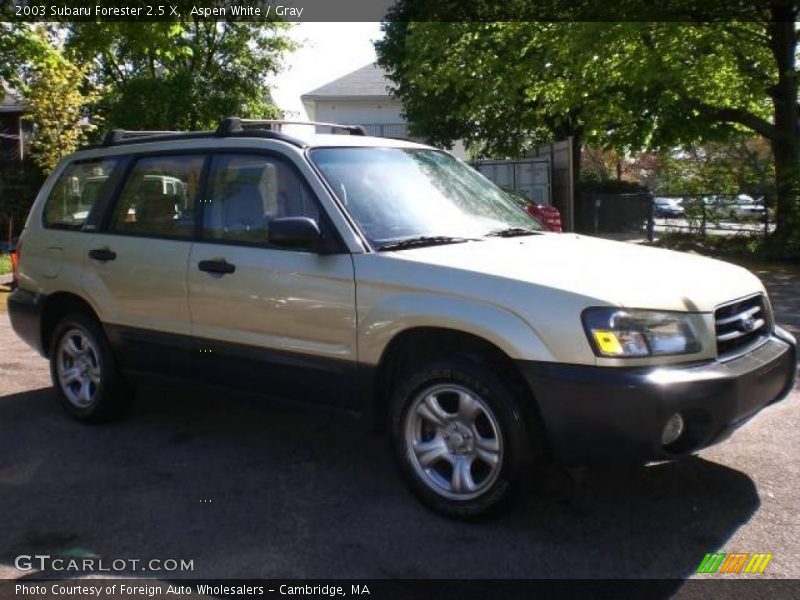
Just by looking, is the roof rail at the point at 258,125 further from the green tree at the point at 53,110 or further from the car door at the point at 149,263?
the green tree at the point at 53,110

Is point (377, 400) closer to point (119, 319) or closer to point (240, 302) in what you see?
point (240, 302)

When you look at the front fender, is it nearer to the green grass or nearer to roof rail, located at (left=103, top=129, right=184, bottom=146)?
roof rail, located at (left=103, top=129, right=184, bottom=146)

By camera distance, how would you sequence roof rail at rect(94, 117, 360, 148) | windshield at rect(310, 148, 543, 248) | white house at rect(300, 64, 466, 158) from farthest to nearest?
white house at rect(300, 64, 466, 158) < roof rail at rect(94, 117, 360, 148) < windshield at rect(310, 148, 543, 248)

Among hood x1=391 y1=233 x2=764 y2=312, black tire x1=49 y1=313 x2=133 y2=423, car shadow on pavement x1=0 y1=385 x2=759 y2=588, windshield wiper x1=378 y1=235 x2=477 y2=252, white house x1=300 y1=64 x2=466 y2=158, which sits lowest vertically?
car shadow on pavement x1=0 y1=385 x2=759 y2=588

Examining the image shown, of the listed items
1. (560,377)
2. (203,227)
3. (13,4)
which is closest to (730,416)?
(560,377)

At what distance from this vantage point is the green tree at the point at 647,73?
1527 centimetres

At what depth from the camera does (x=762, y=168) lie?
17.4 meters

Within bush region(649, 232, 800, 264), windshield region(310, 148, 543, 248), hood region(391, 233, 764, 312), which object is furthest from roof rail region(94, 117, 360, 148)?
bush region(649, 232, 800, 264)

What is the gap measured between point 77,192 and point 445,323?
127 inches

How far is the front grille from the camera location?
3.70m

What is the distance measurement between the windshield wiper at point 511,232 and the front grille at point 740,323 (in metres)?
1.23

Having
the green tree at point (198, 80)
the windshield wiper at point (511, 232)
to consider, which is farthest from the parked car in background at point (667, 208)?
the windshield wiper at point (511, 232)

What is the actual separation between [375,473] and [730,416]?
1898mm

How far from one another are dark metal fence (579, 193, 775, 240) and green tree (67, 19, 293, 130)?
10.9 meters
